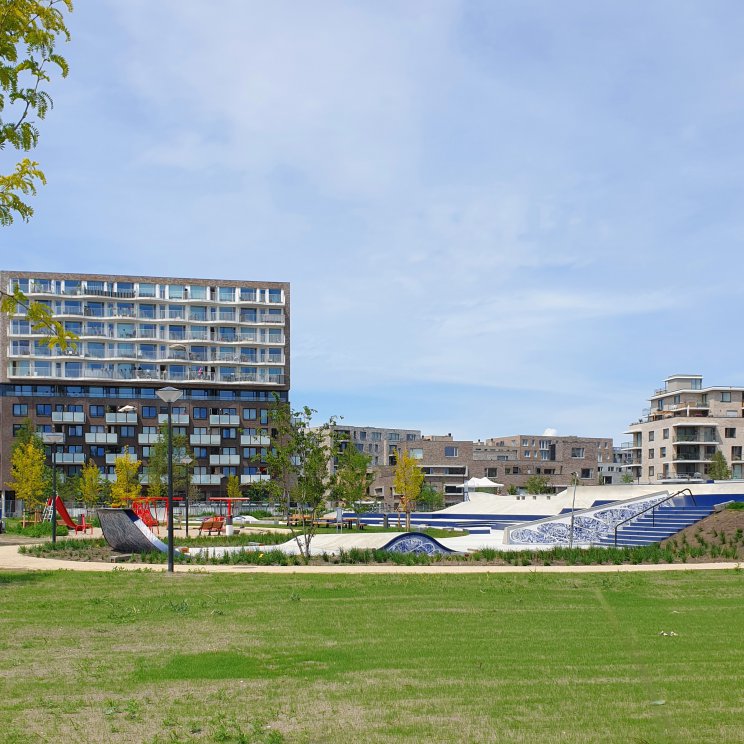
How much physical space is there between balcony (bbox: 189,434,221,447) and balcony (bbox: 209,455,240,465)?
129 cm

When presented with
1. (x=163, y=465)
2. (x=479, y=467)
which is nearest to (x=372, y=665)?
(x=163, y=465)

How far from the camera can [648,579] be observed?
1786cm

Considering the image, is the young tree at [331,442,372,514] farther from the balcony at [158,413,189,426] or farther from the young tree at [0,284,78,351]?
the balcony at [158,413,189,426]

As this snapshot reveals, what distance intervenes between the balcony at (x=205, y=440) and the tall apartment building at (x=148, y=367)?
0.35 feet

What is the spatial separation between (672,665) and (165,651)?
18.2ft

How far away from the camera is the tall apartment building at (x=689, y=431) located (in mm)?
95375

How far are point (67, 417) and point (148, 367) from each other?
9.13m

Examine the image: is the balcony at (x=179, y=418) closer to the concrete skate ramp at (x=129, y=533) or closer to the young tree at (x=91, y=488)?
the young tree at (x=91, y=488)

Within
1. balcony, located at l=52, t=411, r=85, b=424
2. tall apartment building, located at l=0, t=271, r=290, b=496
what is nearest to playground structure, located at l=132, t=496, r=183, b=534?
tall apartment building, located at l=0, t=271, r=290, b=496

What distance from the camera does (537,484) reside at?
96.4 meters

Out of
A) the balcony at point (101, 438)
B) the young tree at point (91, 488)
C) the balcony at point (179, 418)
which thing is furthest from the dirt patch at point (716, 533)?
the balcony at point (101, 438)

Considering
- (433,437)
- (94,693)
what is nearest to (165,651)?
(94,693)

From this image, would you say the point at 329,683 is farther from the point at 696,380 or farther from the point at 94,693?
the point at 696,380

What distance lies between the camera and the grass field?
696cm
